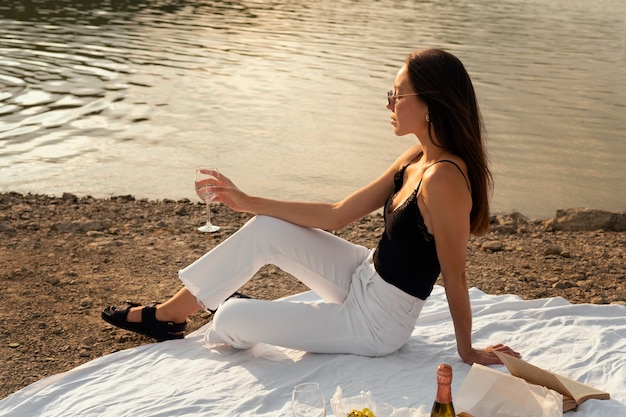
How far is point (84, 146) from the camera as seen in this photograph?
9.98m

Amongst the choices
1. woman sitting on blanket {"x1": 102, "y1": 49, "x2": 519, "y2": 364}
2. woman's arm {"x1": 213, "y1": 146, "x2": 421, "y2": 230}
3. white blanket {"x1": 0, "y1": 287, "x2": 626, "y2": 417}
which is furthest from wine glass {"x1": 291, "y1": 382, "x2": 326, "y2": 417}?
woman's arm {"x1": 213, "y1": 146, "x2": 421, "y2": 230}

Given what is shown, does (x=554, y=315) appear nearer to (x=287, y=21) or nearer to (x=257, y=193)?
(x=257, y=193)

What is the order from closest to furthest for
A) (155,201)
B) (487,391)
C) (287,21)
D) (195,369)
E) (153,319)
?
(487,391)
(195,369)
(153,319)
(155,201)
(287,21)

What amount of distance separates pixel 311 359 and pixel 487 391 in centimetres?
107

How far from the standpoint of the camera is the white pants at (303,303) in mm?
3896

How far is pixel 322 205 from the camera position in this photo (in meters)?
4.27

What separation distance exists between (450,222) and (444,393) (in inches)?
50.3

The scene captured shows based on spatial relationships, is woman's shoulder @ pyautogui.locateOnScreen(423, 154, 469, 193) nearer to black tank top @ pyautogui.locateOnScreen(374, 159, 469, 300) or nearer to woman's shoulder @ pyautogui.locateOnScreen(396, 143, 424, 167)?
black tank top @ pyautogui.locateOnScreen(374, 159, 469, 300)

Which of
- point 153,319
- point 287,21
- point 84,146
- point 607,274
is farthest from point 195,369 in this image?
point 287,21

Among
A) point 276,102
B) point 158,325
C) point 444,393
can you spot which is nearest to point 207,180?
point 158,325

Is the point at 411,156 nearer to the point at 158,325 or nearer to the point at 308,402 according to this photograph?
the point at 158,325

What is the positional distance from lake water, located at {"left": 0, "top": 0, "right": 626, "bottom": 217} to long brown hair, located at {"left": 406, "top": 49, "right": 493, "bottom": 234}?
4738 millimetres

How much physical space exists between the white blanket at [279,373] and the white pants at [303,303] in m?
0.10

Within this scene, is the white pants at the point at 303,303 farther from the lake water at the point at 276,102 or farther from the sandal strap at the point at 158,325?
the lake water at the point at 276,102
